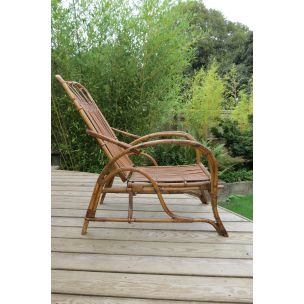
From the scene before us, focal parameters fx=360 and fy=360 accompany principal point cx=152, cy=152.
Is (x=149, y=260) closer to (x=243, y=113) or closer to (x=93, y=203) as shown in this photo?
(x=93, y=203)

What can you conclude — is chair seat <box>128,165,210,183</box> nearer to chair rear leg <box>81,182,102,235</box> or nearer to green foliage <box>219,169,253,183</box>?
chair rear leg <box>81,182,102,235</box>

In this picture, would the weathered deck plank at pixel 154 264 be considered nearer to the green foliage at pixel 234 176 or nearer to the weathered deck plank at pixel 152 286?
the weathered deck plank at pixel 152 286

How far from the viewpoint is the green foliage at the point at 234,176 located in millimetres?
4503

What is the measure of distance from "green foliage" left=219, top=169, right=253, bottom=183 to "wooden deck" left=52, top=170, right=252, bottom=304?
233 centimetres

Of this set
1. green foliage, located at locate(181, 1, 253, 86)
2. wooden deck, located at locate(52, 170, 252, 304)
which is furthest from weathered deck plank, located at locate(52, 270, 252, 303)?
green foliage, located at locate(181, 1, 253, 86)

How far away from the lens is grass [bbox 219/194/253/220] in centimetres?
389

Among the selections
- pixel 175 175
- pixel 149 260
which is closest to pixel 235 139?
pixel 175 175

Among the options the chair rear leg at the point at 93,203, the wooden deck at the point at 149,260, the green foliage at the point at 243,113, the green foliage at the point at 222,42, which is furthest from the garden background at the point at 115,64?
the green foliage at the point at 222,42

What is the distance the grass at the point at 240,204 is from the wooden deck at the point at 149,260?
1794 mm
